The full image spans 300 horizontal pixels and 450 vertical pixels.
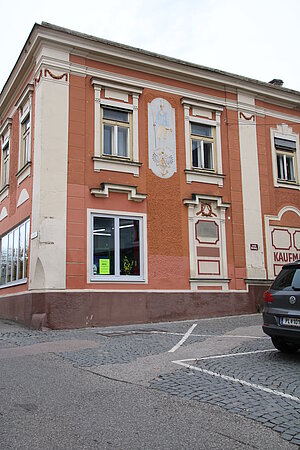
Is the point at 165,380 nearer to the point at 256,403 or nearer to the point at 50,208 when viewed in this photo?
the point at 256,403

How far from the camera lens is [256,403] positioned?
17.4 ft

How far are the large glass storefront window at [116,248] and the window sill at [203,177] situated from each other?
8.06ft

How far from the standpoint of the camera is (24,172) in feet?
49.5

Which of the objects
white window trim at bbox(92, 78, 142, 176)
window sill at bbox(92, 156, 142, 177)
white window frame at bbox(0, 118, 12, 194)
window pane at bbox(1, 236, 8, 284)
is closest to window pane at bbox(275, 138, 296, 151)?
white window trim at bbox(92, 78, 142, 176)

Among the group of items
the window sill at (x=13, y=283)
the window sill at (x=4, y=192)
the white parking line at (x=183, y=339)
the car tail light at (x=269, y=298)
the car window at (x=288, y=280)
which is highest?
the window sill at (x=4, y=192)

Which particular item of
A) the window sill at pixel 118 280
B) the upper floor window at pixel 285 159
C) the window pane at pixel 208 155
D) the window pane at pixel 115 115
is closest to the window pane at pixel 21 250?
the window sill at pixel 118 280

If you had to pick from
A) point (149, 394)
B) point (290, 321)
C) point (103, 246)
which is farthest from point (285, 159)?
point (149, 394)

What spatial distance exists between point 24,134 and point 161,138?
4.77m

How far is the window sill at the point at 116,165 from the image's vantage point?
1417cm

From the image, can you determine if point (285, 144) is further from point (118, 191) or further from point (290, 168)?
point (118, 191)

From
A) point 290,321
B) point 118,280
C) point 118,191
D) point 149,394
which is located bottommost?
point 149,394

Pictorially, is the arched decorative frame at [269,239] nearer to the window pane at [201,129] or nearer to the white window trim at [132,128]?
the window pane at [201,129]

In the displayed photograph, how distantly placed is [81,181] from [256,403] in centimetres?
970

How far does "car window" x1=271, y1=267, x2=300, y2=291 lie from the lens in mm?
7910
